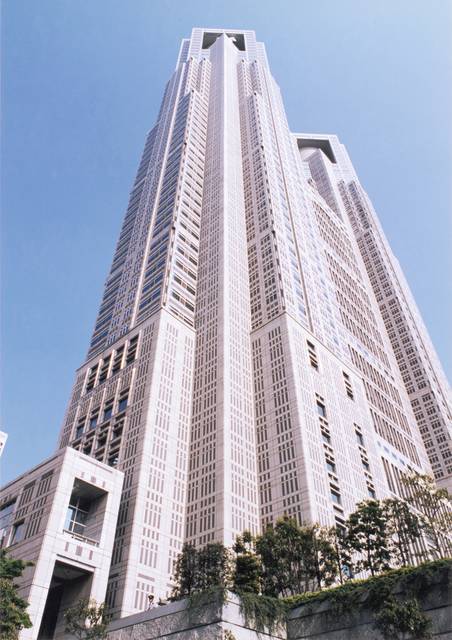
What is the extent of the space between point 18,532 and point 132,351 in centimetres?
3579

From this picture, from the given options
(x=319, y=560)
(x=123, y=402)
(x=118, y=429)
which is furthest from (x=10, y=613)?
(x=123, y=402)

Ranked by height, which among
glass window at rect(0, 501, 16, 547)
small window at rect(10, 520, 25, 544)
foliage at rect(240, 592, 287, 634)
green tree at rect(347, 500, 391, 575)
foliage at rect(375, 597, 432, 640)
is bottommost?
foliage at rect(375, 597, 432, 640)

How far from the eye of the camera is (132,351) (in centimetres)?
9219

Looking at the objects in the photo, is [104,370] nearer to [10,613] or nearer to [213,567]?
[213,567]

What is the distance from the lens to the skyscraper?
233 ft

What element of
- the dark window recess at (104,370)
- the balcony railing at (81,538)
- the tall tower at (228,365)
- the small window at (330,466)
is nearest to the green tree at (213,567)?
the tall tower at (228,365)

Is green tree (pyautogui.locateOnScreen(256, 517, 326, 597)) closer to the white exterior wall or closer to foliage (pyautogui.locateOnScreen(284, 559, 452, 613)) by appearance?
foliage (pyautogui.locateOnScreen(284, 559, 452, 613))

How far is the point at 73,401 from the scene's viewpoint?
320 feet

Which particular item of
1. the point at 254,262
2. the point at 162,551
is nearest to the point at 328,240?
the point at 254,262

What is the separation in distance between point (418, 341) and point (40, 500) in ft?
375

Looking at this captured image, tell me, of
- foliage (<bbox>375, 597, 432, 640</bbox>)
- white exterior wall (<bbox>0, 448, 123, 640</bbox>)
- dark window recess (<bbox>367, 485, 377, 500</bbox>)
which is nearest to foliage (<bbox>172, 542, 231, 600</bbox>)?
white exterior wall (<bbox>0, 448, 123, 640</bbox>)

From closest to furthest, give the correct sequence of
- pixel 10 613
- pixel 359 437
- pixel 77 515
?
pixel 10 613 < pixel 77 515 < pixel 359 437

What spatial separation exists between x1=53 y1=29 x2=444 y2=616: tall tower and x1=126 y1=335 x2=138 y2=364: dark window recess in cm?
49

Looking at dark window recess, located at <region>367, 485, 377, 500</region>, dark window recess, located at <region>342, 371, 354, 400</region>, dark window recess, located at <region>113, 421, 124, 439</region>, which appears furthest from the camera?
dark window recess, located at <region>342, 371, 354, 400</region>
